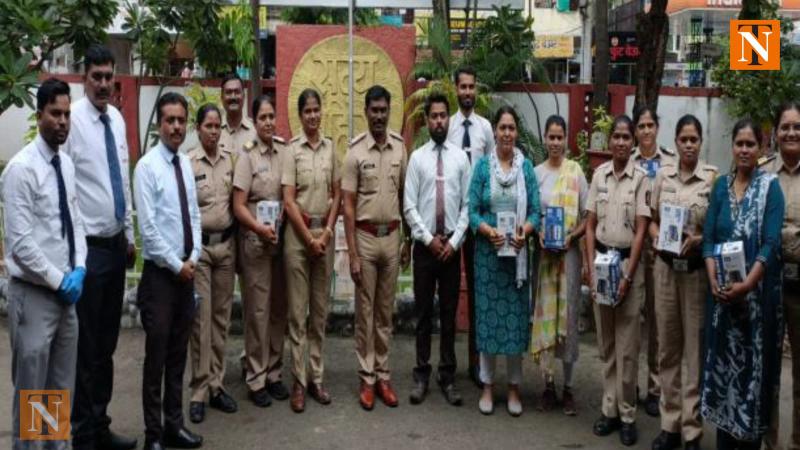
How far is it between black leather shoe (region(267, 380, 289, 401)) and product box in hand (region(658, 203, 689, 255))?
2.57 meters

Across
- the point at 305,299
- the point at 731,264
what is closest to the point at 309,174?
the point at 305,299

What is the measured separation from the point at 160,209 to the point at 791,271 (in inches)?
132

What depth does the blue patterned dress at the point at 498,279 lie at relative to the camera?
5539mm

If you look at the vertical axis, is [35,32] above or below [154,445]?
above

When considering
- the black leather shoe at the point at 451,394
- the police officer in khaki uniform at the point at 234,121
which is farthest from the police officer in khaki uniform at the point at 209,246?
the black leather shoe at the point at 451,394

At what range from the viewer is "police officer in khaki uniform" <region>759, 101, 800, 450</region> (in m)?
4.60

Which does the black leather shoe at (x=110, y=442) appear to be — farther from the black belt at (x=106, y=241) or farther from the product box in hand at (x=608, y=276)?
the product box in hand at (x=608, y=276)

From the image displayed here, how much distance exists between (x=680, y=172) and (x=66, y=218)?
10.8 feet

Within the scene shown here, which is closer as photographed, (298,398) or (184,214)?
(184,214)

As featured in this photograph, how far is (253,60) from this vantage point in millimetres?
11539

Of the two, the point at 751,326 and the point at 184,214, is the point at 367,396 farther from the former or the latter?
the point at 751,326

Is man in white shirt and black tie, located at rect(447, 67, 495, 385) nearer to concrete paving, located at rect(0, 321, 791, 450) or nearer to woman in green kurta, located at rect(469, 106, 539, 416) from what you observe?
concrete paving, located at rect(0, 321, 791, 450)

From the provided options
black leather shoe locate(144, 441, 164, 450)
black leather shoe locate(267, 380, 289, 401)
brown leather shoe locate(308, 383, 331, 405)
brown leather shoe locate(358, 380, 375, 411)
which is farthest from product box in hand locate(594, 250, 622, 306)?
black leather shoe locate(144, 441, 164, 450)

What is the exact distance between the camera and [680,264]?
4898mm
